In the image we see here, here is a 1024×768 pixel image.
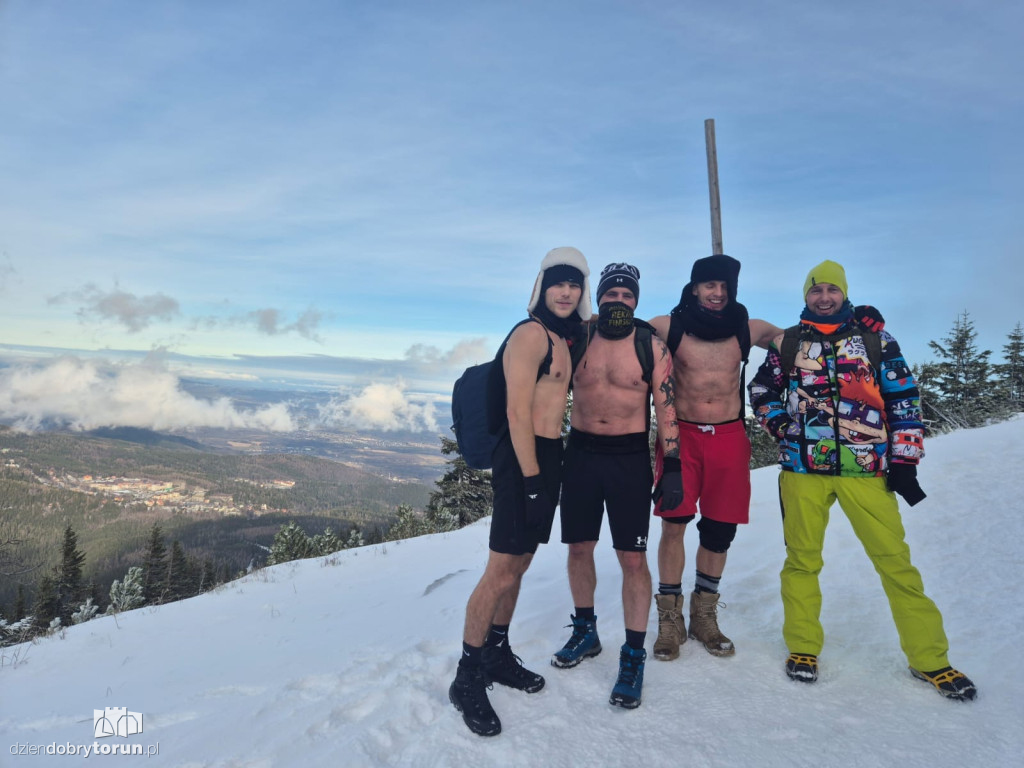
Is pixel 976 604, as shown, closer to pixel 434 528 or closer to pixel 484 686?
pixel 484 686

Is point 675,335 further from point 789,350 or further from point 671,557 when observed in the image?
point 671,557

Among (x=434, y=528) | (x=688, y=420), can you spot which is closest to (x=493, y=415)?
(x=688, y=420)

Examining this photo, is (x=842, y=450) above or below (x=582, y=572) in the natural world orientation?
above

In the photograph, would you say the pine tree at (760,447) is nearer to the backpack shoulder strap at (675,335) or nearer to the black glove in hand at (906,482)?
the black glove in hand at (906,482)

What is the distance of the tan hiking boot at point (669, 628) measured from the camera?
4.05 meters

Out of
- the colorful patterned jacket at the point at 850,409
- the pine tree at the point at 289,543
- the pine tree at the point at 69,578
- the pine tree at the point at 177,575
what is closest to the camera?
the colorful patterned jacket at the point at 850,409

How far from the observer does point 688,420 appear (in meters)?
4.29

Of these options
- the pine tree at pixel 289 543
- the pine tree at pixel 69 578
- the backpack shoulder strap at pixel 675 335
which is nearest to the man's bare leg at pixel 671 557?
the backpack shoulder strap at pixel 675 335

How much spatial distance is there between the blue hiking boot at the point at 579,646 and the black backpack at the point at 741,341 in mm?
1996

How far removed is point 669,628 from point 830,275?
9.33 ft

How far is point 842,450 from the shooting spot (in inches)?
153

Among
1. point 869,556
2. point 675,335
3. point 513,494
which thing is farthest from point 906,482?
point 513,494

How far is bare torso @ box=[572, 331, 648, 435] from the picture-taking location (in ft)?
12.8

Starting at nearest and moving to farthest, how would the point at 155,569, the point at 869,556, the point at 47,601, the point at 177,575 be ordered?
1. the point at 869,556
2. the point at 47,601
3. the point at 155,569
4. the point at 177,575
